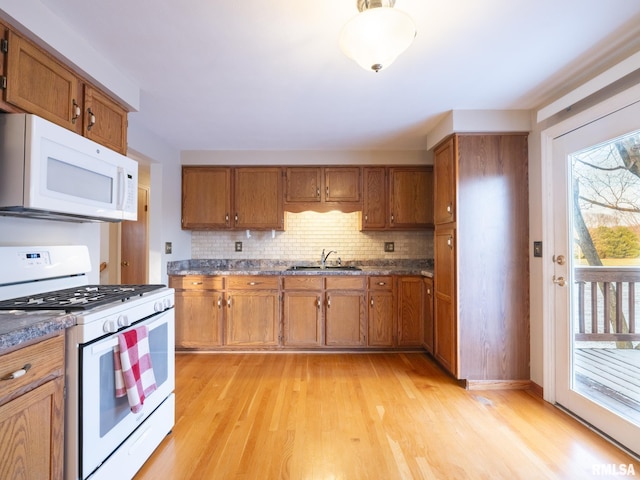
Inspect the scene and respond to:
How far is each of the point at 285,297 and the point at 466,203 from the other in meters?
1.97

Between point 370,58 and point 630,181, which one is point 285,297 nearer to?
point 370,58

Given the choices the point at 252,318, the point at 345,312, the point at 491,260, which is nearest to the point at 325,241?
the point at 345,312

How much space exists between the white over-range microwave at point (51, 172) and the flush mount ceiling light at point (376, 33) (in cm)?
135

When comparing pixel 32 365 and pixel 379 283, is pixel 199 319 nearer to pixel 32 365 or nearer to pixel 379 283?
pixel 379 283

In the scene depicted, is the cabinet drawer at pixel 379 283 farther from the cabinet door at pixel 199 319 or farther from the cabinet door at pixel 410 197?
the cabinet door at pixel 199 319

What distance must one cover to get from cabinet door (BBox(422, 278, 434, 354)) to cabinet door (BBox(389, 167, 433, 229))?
731 millimetres

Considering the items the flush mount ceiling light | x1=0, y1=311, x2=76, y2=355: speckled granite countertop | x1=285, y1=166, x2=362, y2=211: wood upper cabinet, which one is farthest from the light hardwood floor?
the flush mount ceiling light

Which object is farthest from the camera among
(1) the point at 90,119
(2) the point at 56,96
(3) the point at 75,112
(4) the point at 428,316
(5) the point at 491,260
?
(4) the point at 428,316

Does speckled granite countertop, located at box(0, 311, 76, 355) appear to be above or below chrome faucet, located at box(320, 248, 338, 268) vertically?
below

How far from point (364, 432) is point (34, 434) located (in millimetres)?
1590

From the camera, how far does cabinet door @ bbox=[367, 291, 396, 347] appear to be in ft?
10.9

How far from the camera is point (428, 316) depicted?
323 centimetres

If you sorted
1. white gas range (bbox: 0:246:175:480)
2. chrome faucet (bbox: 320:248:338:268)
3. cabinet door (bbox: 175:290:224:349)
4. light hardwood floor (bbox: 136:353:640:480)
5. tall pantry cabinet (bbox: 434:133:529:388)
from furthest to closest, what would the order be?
1. chrome faucet (bbox: 320:248:338:268)
2. cabinet door (bbox: 175:290:224:349)
3. tall pantry cabinet (bbox: 434:133:529:388)
4. light hardwood floor (bbox: 136:353:640:480)
5. white gas range (bbox: 0:246:175:480)

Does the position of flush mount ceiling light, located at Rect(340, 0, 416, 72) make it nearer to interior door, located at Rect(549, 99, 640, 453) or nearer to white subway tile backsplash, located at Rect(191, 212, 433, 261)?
interior door, located at Rect(549, 99, 640, 453)
